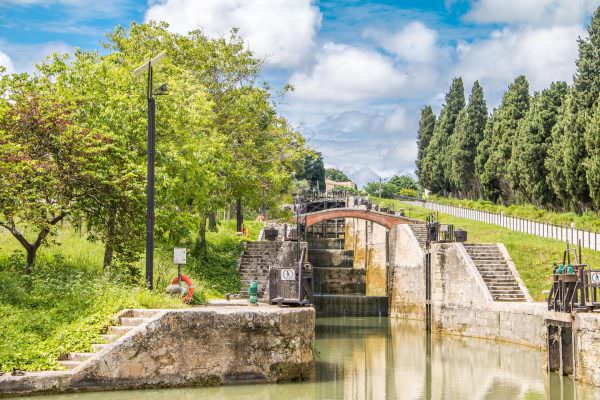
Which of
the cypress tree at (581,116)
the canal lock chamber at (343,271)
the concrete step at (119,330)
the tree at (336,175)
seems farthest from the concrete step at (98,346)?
the tree at (336,175)

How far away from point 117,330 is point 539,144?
41.5 meters

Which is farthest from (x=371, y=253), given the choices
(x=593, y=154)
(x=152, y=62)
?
(x=152, y=62)

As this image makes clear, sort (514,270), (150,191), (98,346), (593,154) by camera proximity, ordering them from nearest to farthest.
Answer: (98,346)
(150,191)
(514,270)
(593,154)

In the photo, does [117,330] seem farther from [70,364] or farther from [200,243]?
[200,243]

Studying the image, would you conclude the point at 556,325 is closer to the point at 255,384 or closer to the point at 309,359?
the point at 309,359

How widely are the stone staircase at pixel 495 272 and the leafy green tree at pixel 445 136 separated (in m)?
40.4

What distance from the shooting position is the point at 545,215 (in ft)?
169

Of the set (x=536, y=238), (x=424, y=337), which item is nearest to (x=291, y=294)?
(x=424, y=337)

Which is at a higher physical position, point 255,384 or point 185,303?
point 185,303

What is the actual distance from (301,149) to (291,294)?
1976 centimetres

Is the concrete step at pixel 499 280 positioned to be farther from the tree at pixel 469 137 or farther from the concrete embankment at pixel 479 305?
the tree at pixel 469 137

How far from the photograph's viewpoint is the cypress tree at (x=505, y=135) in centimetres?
6084

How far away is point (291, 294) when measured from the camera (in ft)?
68.6

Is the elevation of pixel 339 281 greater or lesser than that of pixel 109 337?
greater
